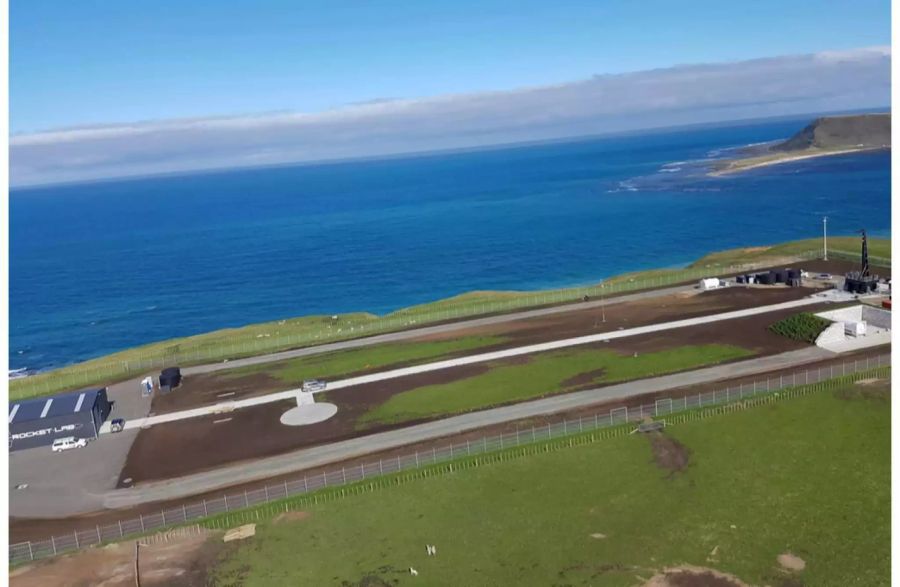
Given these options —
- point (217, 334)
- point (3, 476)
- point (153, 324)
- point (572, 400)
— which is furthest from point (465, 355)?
point (153, 324)

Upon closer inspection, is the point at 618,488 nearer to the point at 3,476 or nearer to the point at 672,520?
the point at 672,520

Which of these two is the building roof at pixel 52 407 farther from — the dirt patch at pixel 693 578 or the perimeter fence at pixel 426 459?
the dirt patch at pixel 693 578

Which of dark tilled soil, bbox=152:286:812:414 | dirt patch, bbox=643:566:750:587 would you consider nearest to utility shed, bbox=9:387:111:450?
dark tilled soil, bbox=152:286:812:414

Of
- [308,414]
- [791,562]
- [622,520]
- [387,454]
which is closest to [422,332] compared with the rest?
[308,414]

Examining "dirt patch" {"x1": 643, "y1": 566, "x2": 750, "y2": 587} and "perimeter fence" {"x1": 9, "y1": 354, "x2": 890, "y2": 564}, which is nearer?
"dirt patch" {"x1": 643, "y1": 566, "x2": 750, "y2": 587}

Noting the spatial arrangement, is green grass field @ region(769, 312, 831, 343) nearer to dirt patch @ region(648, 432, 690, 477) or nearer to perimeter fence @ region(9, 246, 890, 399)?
dirt patch @ region(648, 432, 690, 477)
